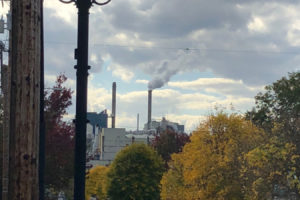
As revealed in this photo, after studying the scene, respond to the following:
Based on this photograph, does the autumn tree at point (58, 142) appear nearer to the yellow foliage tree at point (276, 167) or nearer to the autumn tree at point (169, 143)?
the yellow foliage tree at point (276, 167)

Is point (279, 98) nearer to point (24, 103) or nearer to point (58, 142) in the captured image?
point (58, 142)

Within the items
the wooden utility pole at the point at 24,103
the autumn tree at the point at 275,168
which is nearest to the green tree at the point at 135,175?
the autumn tree at the point at 275,168

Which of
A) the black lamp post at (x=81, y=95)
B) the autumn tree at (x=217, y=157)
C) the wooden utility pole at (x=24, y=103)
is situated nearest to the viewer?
the wooden utility pole at (x=24, y=103)

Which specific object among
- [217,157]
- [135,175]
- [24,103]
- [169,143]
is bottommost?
[135,175]

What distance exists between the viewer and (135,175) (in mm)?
48750

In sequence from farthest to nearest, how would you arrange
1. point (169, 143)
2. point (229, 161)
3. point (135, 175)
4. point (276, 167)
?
point (169, 143) → point (135, 175) → point (229, 161) → point (276, 167)

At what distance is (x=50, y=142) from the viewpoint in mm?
30312

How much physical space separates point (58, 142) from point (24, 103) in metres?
26.6

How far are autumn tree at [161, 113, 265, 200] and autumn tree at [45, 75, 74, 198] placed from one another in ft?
33.2

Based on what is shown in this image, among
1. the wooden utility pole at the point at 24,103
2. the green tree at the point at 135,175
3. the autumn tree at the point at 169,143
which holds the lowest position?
the green tree at the point at 135,175

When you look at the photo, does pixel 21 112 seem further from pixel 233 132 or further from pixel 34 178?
pixel 233 132

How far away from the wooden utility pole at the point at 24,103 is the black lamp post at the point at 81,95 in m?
1.42

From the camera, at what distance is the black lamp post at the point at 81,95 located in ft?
20.5

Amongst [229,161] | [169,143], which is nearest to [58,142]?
[229,161]
